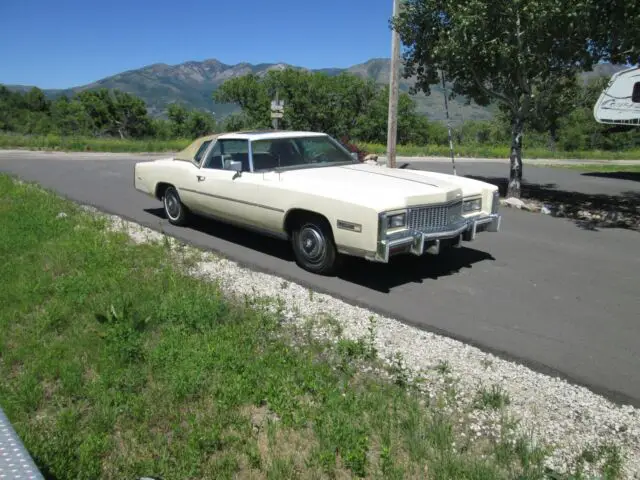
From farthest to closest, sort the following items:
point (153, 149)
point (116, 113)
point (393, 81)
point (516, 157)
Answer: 1. point (116, 113)
2. point (153, 149)
3. point (393, 81)
4. point (516, 157)

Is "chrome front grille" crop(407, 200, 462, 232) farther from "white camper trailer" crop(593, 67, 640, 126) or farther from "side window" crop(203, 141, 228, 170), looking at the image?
"white camper trailer" crop(593, 67, 640, 126)

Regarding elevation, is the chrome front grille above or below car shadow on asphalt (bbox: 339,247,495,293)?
above

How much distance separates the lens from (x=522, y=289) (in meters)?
5.57

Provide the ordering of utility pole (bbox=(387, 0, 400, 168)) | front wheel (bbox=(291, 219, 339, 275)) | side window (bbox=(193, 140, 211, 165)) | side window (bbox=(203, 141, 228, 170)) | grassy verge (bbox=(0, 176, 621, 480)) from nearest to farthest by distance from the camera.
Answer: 1. grassy verge (bbox=(0, 176, 621, 480))
2. front wheel (bbox=(291, 219, 339, 275))
3. side window (bbox=(203, 141, 228, 170))
4. side window (bbox=(193, 140, 211, 165))
5. utility pole (bbox=(387, 0, 400, 168))

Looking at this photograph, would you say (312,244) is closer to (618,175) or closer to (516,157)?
(516,157)

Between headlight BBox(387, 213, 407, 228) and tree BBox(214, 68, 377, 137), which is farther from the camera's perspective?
tree BBox(214, 68, 377, 137)

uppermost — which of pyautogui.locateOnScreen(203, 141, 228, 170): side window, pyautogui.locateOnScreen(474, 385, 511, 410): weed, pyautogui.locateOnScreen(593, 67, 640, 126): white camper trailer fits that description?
pyautogui.locateOnScreen(593, 67, 640, 126): white camper trailer

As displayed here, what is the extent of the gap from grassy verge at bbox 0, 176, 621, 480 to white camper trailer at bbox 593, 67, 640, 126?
1114cm

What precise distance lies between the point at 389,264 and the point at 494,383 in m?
2.89

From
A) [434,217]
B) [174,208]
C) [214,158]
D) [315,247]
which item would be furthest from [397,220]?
[174,208]

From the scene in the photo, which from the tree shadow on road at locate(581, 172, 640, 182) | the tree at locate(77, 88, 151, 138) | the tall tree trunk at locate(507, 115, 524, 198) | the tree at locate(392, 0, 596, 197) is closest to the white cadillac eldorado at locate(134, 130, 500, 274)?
the tree at locate(392, 0, 596, 197)

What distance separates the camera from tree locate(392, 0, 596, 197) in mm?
9242

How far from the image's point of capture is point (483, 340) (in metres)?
4.32

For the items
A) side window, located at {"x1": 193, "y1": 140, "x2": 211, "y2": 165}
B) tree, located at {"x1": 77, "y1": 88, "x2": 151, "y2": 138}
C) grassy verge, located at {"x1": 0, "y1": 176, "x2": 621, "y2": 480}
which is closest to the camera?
grassy verge, located at {"x1": 0, "y1": 176, "x2": 621, "y2": 480}
